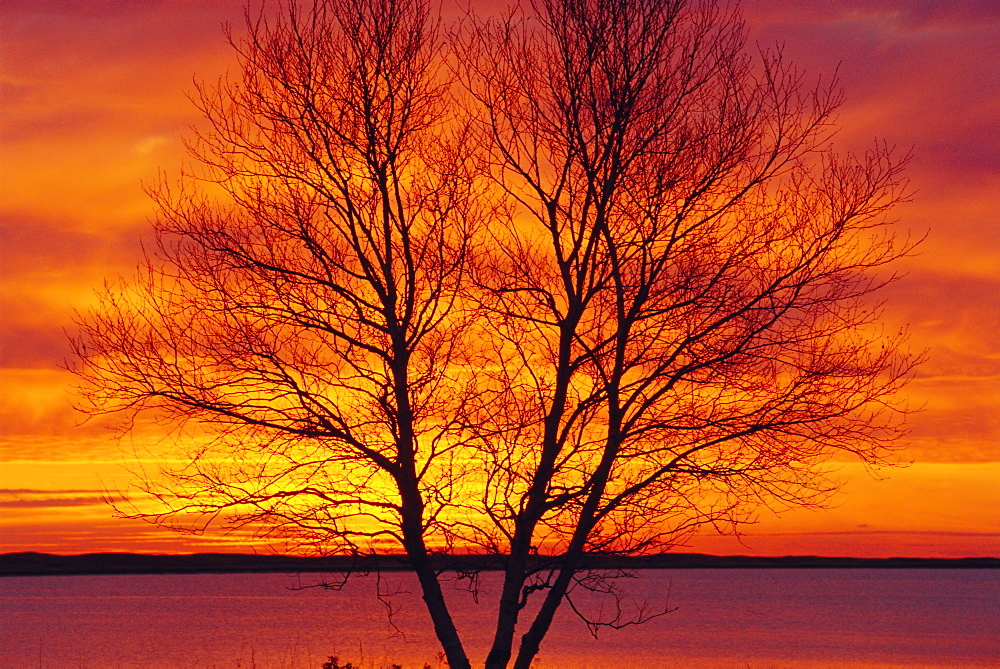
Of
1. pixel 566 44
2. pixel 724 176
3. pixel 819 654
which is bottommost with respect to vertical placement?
pixel 819 654

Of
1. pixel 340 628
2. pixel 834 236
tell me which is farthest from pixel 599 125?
pixel 340 628

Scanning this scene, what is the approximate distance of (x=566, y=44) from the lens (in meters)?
14.4

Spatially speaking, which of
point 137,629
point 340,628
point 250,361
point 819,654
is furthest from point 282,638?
point 250,361

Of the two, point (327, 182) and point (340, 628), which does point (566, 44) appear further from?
point (340, 628)

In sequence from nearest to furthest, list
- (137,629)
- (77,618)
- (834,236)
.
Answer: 1. (834,236)
2. (137,629)
3. (77,618)

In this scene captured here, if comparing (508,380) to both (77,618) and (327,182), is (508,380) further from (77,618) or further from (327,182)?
(77,618)

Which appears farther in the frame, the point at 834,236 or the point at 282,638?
the point at 282,638

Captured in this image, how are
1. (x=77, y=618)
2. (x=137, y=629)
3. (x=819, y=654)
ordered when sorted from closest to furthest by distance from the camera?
1. (x=819, y=654)
2. (x=137, y=629)
3. (x=77, y=618)

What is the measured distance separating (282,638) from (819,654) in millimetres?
32135

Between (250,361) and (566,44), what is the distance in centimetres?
572

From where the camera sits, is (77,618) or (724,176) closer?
(724,176)

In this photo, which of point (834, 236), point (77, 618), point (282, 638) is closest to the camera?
point (834, 236)

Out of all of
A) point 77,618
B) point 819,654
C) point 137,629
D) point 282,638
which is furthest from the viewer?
point 77,618

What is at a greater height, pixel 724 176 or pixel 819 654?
pixel 724 176
